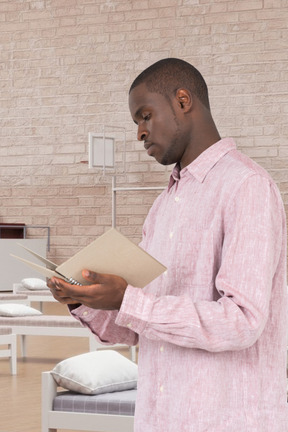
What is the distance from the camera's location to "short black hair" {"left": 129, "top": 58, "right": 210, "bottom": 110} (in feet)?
6.22

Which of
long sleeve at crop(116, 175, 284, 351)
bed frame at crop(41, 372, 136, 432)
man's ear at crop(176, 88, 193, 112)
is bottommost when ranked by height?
bed frame at crop(41, 372, 136, 432)

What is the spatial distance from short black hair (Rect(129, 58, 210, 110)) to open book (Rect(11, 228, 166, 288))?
338 millimetres

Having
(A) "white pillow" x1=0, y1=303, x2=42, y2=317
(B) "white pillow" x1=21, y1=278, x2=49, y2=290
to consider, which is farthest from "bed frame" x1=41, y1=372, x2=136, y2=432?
(B) "white pillow" x1=21, y1=278, x2=49, y2=290

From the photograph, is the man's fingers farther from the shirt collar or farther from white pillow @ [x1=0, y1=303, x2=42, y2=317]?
white pillow @ [x1=0, y1=303, x2=42, y2=317]

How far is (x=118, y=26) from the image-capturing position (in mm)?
17375

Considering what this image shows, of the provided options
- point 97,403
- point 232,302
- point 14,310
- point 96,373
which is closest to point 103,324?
point 232,302

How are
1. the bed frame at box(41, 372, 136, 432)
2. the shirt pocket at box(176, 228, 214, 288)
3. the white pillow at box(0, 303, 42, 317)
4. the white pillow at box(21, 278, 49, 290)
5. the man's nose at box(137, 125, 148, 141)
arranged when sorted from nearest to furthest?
the shirt pocket at box(176, 228, 214, 288), the man's nose at box(137, 125, 148, 141), the bed frame at box(41, 372, 136, 432), the white pillow at box(0, 303, 42, 317), the white pillow at box(21, 278, 49, 290)

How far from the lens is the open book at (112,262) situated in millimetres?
1734

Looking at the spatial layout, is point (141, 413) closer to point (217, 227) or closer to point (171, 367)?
point (171, 367)

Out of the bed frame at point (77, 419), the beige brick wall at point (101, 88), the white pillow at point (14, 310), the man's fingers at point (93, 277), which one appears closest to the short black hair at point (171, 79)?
the man's fingers at point (93, 277)

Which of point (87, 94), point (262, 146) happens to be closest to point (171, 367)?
point (262, 146)

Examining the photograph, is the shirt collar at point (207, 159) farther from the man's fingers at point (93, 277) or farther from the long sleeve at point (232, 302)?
the man's fingers at point (93, 277)

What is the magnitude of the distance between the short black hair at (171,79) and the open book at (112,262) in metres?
0.34

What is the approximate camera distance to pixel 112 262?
5.80 feet
